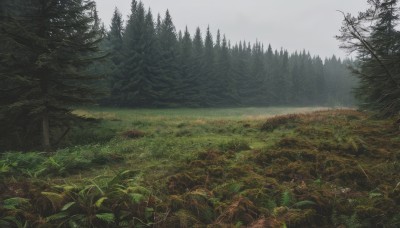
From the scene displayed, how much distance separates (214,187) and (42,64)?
11294 mm

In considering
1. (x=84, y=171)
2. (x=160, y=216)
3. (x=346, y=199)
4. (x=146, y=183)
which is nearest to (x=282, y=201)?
(x=346, y=199)

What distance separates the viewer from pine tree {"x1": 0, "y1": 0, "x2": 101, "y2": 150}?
1550cm

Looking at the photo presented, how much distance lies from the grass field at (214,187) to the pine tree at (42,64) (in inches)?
265

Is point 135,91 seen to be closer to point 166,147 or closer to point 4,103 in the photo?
point 4,103

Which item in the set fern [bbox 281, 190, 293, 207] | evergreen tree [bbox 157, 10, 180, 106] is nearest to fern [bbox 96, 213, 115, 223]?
fern [bbox 281, 190, 293, 207]

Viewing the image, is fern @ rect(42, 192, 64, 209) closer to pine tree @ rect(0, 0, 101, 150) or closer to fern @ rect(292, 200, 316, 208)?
fern @ rect(292, 200, 316, 208)

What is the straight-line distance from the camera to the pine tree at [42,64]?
15500mm

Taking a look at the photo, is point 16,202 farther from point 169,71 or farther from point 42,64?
point 169,71

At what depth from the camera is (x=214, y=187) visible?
25.0ft

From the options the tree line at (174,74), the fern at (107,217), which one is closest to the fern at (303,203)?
the fern at (107,217)

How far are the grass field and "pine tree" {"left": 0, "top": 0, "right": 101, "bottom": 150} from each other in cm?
674

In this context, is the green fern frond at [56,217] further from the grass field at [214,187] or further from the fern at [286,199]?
the fern at [286,199]

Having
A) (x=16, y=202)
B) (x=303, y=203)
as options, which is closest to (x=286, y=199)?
(x=303, y=203)

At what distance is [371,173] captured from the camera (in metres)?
8.12
